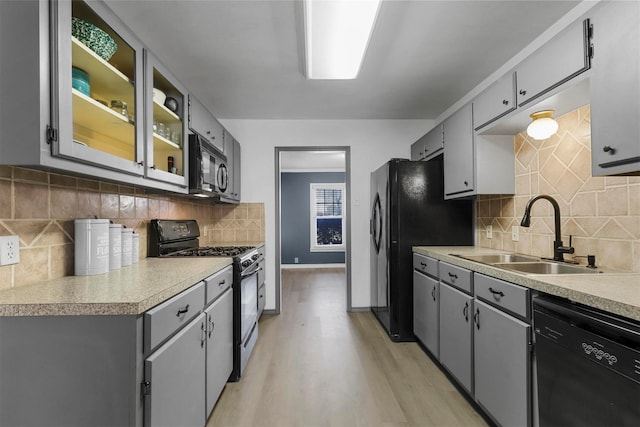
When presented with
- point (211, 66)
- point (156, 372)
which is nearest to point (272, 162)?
point (211, 66)

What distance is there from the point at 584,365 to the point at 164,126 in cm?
240

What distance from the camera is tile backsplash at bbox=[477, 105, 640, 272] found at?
154 cm

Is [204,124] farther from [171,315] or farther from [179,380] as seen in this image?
[179,380]

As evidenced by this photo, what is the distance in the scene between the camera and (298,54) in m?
2.31

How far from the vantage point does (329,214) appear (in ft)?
24.4

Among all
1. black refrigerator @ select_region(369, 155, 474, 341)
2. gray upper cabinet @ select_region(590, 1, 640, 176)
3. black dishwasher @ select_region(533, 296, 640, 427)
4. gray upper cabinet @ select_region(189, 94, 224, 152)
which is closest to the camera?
black dishwasher @ select_region(533, 296, 640, 427)

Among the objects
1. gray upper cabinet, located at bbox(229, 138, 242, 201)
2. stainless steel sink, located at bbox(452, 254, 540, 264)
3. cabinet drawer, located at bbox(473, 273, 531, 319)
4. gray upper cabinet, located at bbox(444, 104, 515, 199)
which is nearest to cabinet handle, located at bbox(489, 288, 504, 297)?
cabinet drawer, located at bbox(473, 273, 531, 319)

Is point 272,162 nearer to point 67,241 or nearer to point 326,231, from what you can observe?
point 67,241

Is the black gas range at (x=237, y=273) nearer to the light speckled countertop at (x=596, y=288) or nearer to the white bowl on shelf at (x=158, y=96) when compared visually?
the white bowl on shelf at (x=158, y=96)

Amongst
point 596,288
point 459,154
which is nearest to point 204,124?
point 459,154

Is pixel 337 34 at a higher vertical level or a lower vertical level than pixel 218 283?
higher

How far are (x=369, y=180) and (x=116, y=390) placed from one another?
10.7 feet

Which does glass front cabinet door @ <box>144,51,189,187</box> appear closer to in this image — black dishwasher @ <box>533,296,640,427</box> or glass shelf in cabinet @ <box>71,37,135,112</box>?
glass shelf in cabinet @ <box>71,37,135,112</box>

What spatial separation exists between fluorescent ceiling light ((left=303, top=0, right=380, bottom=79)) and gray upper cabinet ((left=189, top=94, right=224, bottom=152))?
895mm
